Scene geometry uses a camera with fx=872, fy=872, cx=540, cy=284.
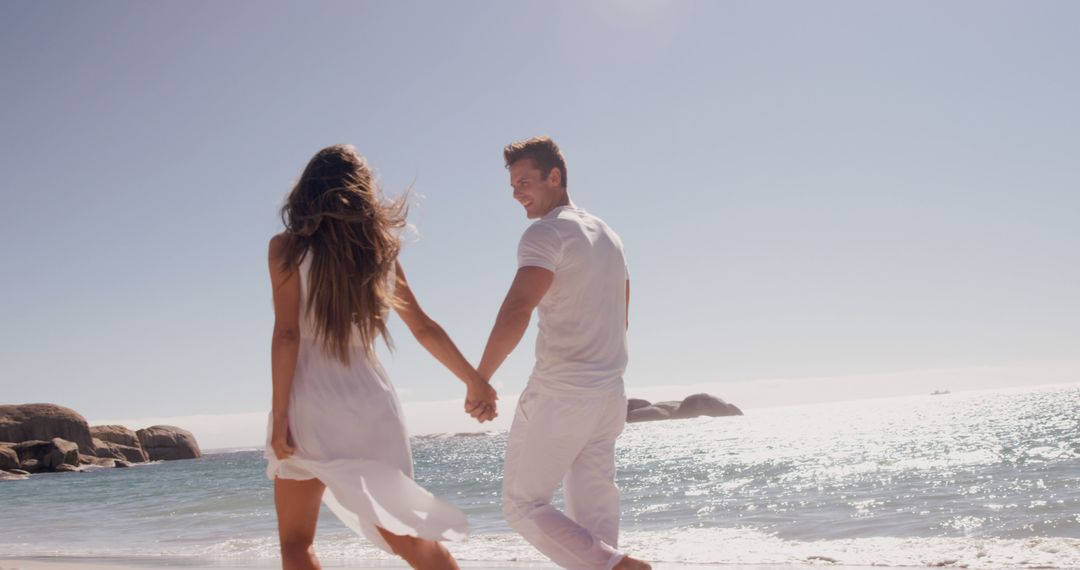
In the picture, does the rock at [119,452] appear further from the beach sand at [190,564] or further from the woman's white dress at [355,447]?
the woman's white dress at [355,447]

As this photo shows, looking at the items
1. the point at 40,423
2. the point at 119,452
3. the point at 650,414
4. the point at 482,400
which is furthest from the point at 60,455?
the point at 650,414

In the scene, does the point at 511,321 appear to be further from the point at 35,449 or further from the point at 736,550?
the point at 35,449

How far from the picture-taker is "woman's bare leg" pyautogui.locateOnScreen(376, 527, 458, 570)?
2828 millimetres

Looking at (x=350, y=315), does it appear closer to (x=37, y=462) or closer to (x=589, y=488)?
(x=589, y=488)

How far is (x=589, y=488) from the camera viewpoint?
12.1 ft

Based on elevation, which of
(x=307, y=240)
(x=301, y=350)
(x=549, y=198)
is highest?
(x=549, y=198)

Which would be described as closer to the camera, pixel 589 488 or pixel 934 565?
pixel 589 488

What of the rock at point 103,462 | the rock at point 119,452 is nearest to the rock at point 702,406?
the rock at point 119,452

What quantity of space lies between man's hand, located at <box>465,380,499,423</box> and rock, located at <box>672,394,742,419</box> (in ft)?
259

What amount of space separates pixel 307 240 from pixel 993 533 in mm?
8420

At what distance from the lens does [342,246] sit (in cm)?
288

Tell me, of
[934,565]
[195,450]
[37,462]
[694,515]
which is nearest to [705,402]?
[195,450]

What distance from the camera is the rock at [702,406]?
80.6 metres

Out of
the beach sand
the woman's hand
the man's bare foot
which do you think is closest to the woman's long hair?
the woman's hand
